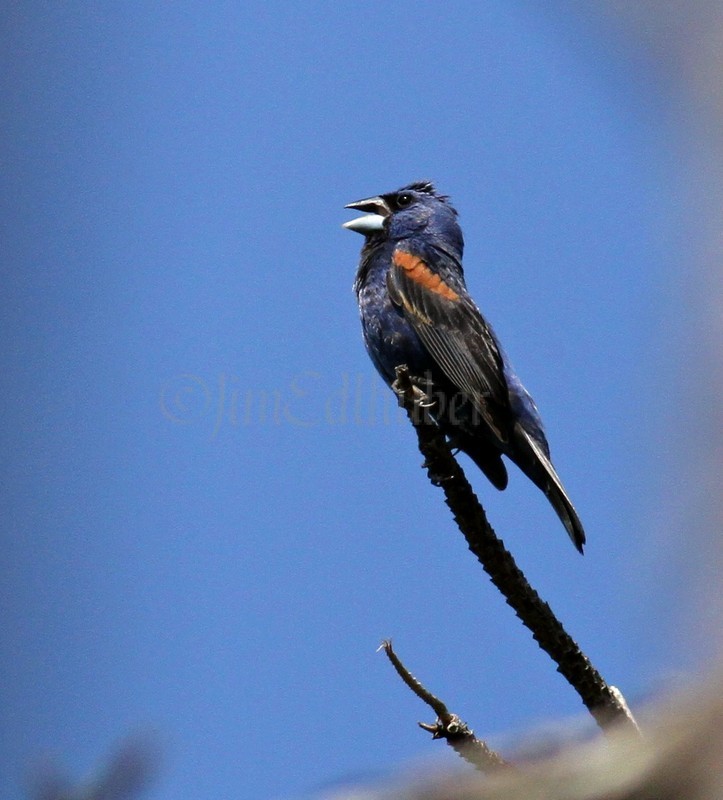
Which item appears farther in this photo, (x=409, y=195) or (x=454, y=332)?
(x=409, y=195)

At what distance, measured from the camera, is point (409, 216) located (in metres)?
7.72

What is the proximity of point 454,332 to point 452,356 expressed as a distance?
0.68 feet

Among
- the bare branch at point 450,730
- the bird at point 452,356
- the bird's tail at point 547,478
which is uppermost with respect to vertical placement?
the bird at point 452,356

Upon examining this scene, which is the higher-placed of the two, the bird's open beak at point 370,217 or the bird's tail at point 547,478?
the bird's open beak at point 370,217

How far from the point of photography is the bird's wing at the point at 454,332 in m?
6.04

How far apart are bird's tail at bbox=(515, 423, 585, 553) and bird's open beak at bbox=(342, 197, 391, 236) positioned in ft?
7.63

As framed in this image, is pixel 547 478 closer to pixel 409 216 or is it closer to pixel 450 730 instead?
pixel 450 730

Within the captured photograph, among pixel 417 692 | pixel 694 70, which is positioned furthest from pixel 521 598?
pixel 694 70

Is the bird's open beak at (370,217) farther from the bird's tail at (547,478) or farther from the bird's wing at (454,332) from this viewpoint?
the bird's tail at (547,478)

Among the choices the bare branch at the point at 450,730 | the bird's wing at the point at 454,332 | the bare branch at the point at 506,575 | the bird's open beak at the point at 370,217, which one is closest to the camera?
the bare branch at the point at 450,730

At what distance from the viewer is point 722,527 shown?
902 mm

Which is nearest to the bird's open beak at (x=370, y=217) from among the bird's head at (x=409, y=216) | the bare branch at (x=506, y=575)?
the bird's head at (x=409, y=216)

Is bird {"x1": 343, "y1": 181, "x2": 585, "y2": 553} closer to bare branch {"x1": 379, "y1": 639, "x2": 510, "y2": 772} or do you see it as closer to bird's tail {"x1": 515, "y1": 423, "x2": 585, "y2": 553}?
bird's tail {"x1": 515, "y1": 423, "x2": 585, "y2": 553}

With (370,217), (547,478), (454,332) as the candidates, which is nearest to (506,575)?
(547,478)
